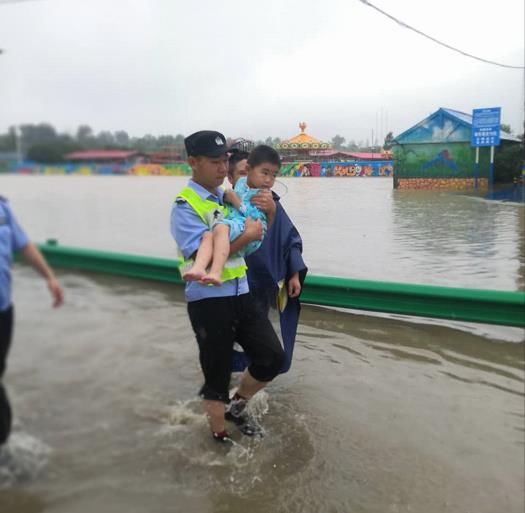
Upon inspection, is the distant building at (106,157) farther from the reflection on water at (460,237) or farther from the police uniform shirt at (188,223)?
the reflection on water at (460,237)

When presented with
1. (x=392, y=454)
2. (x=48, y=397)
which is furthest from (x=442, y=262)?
(x=48, y=397)

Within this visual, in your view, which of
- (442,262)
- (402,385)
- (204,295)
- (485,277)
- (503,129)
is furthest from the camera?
(485,277)

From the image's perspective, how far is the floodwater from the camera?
1013 millimetres

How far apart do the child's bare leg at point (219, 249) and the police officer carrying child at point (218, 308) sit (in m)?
0.06

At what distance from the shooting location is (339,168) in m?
1.91

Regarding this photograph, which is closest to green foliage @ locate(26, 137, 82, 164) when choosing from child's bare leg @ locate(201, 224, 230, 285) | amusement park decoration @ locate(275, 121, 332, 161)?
child's bare leg @ locate(201, 224, 230, 285)

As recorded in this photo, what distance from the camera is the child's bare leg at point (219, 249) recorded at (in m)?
1.44

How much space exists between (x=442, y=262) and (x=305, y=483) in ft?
4.99

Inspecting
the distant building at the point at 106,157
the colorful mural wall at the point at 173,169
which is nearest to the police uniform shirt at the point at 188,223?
the colorful mural wall at the point at 173,169

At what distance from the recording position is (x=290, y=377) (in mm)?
2822

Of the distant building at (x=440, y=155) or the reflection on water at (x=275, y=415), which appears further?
the distant building at (x=440, y=155)

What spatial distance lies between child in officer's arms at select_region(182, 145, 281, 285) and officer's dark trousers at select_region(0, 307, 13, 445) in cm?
70

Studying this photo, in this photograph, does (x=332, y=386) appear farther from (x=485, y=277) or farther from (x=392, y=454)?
(x=485, y=277)

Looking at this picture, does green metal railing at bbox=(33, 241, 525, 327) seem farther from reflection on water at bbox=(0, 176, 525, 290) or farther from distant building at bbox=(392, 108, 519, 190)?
distant building at bbox=(392, 108, 519, 190)
